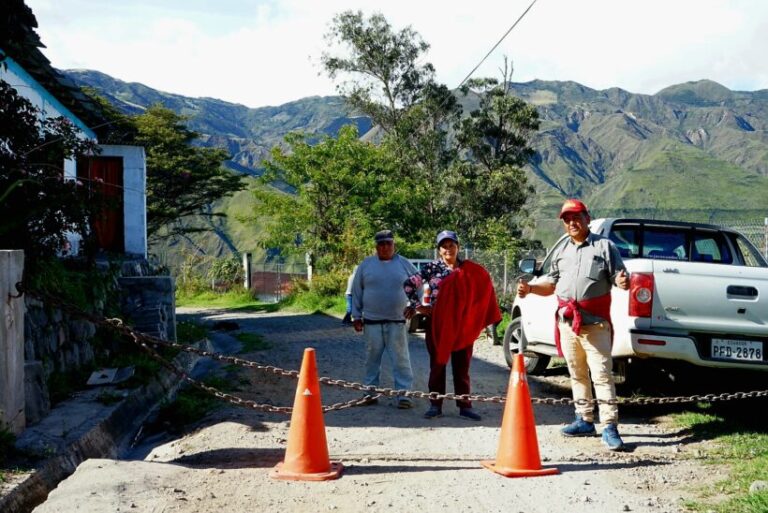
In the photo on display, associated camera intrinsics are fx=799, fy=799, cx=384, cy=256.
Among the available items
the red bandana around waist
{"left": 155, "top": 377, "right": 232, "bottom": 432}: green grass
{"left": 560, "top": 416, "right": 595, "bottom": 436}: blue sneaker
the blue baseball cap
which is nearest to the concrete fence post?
{"left": 155, "top": 377, "right": 232, "bottom": 432}: green grass

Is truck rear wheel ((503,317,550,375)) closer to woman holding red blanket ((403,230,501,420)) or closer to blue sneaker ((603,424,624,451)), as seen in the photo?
woman holding red blanket ((403,230,501,420))

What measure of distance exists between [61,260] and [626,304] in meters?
6.67

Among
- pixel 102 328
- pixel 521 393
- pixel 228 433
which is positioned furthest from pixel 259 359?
pixel 521 393

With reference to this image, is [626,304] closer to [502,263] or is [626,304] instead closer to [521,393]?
[521,393]

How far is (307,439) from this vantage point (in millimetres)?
5320

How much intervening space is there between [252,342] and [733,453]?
384 inches

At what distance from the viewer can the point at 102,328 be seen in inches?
380

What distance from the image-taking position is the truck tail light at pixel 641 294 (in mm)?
6746

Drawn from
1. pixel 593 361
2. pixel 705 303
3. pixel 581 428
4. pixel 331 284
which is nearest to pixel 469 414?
pixel 581 428

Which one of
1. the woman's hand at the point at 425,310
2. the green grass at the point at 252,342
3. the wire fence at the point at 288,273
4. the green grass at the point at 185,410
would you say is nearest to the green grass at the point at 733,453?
the woman's hand at the point at 425,310

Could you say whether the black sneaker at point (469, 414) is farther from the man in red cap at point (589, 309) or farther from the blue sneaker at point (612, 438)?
the blue sneaker at point (612, 438)

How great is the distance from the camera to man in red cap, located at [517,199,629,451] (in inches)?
245

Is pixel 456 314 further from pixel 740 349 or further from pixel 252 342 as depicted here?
pixel 252 342

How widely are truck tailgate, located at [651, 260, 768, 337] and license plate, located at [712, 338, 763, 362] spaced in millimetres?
90
